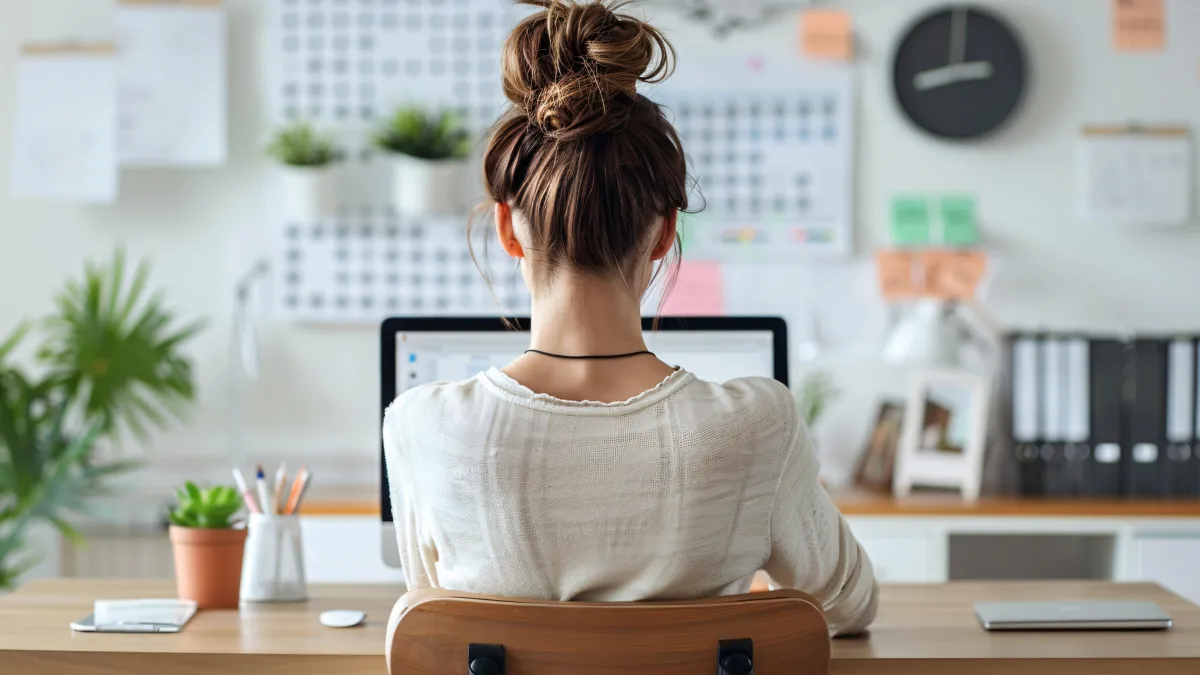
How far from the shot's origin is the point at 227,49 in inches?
115

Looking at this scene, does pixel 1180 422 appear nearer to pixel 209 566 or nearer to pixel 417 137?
pixel 417 137

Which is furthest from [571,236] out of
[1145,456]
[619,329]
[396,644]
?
[1145,456]

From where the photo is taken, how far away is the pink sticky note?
114 inches

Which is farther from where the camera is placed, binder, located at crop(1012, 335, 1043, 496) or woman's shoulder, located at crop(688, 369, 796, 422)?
binder, located at crop(1012, 335, 1043, 496)

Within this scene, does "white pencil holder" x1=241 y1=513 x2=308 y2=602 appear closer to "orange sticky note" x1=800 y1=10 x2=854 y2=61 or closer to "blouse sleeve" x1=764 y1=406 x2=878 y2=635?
"blouse sleeve" x1=764 y1=406 x2=878 y2=635

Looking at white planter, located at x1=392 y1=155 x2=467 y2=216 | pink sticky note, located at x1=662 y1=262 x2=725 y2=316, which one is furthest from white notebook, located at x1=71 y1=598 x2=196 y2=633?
pink sticky note, located at x1=662 y1=262 x2=725 y2=316

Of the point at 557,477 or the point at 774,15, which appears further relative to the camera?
the point at 774,15

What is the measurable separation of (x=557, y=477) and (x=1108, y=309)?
90.6 inches

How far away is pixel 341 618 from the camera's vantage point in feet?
4.61

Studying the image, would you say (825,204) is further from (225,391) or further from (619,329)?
(619,329)

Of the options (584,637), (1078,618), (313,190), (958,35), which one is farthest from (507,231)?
(958,35)

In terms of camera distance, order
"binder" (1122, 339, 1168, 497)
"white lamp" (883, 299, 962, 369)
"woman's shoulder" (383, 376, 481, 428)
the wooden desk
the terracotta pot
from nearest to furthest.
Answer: "woman's shoulder" (383, 376, 481, 428) → the wooden desk → the terracotta pot → "binder" (1122, 339, 1168, 497) → "white lamp" (883, 299, 962, 369)

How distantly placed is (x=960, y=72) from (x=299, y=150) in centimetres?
160

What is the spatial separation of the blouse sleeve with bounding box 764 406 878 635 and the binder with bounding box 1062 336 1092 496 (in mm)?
1534
